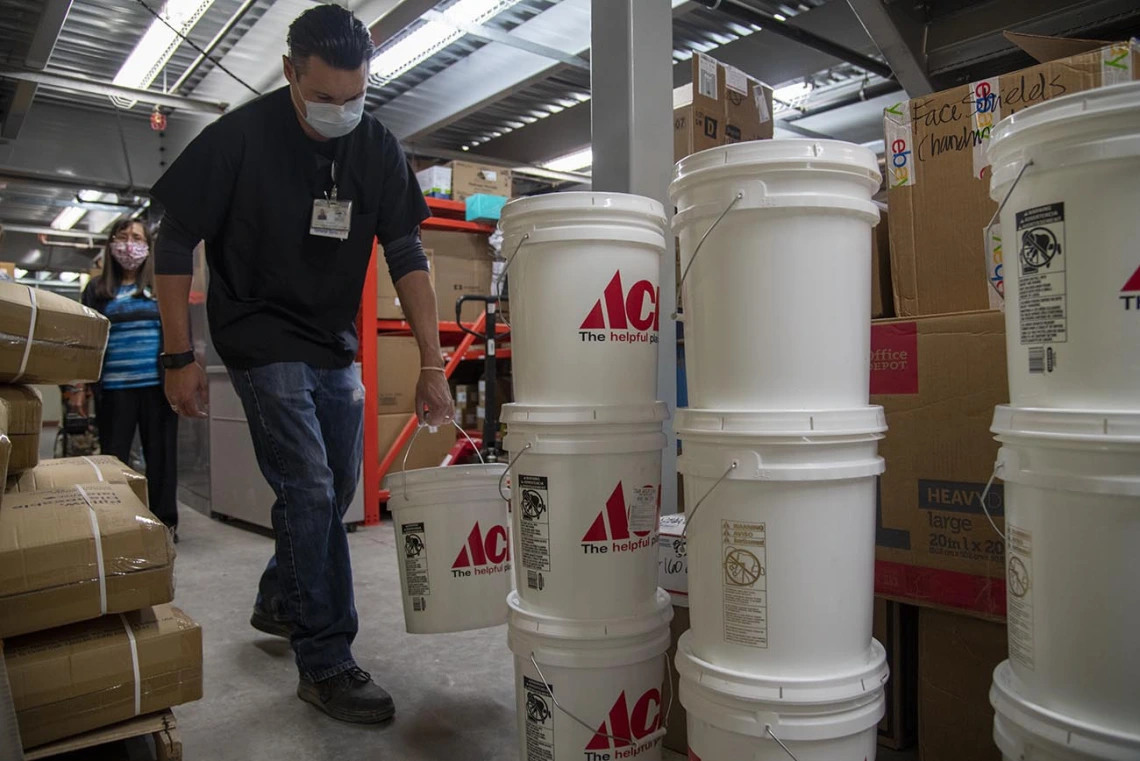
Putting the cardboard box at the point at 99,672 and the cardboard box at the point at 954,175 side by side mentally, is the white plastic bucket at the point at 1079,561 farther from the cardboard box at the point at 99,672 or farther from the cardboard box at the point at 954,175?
the cardboard box at the point at 99,672

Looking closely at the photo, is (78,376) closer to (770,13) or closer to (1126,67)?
(1126,67)

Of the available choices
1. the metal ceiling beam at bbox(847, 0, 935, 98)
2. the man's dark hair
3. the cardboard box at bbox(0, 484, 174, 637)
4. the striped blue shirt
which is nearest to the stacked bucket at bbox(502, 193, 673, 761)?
the man's dark hair

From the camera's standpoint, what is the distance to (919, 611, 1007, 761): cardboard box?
1.42 meters

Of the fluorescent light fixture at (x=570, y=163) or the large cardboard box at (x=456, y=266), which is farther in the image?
the fluorescent light fixture at (x=570, y=163)

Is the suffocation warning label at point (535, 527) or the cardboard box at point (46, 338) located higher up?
the cardboard box at point (46, 338)

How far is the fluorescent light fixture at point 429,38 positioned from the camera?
393cm

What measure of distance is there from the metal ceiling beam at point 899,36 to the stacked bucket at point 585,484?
2.26 m

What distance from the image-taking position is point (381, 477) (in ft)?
13.9

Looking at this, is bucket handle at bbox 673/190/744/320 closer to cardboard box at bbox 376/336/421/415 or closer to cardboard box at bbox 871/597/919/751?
cardboard box at bbox 871/597/919/751

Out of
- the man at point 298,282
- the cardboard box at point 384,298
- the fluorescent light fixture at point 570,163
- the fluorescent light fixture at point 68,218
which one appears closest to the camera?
the man at point 298,282

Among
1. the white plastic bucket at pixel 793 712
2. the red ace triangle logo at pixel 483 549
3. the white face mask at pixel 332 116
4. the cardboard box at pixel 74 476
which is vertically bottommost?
the white plastic bucket at pixel 793 712

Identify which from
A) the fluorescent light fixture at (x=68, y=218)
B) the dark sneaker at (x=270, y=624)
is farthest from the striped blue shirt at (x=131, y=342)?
the fluorescent light fixture at (x=68, y=218)

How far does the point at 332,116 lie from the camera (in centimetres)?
178

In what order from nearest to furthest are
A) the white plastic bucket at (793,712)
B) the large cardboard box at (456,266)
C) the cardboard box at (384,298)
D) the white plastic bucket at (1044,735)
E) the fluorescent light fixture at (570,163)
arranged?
1. the white plastic bucket at (1044,735)
2. the white plastic bucket at (793,712)
3. the cardboard box at (384,298)
4. the large cardboard box at (456,266)
5. the fluorescent light fixture at (570,163)
